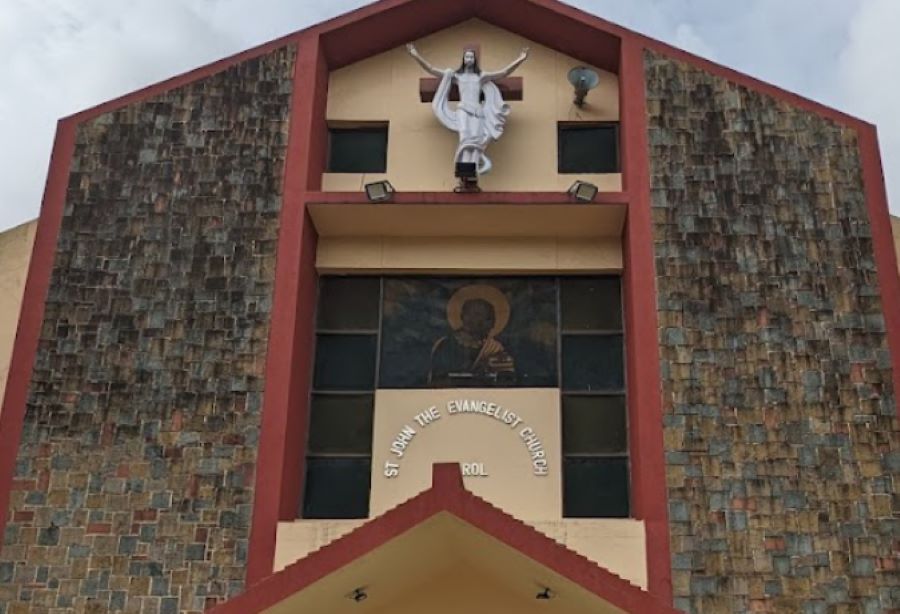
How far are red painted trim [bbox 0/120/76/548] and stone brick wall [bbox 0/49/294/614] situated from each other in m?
0.11

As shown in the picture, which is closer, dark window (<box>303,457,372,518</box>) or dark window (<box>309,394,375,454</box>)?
dark window (<box>303,457,372,518</box>)

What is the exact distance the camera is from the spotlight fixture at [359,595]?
10.9 meters

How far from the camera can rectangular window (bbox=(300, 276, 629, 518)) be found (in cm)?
1359

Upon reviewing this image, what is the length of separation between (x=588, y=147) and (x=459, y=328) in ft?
9.62

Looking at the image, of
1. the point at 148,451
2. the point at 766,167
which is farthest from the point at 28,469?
the point at 766,167

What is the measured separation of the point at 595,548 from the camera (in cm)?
1254

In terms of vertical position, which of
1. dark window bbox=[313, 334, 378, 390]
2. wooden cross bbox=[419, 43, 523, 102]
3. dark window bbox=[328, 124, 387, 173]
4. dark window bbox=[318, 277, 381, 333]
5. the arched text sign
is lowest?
the arched text sign

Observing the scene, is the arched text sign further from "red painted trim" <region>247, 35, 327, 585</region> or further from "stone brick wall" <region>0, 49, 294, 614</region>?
"stone brick wall" <region>0, 49, 294, 614</region>

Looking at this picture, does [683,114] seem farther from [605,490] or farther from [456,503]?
[456,503]

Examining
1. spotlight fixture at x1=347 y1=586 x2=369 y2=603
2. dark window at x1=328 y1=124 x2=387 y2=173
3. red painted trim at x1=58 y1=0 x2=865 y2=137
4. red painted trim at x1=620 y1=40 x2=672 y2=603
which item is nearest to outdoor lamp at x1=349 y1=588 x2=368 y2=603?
spotlight fixture at x1=347 y1=586 x2=369 y2=603

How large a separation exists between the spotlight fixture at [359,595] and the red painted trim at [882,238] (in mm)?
6028

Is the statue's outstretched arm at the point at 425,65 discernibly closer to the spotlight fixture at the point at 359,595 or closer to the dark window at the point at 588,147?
the dark window at the point at 588,147

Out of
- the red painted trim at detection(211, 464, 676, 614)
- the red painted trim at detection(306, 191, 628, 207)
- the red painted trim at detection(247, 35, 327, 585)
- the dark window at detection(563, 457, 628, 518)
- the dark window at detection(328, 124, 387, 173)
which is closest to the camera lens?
the red painted trim at detection(211, 464, 676, 614)

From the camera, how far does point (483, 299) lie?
575 inches
